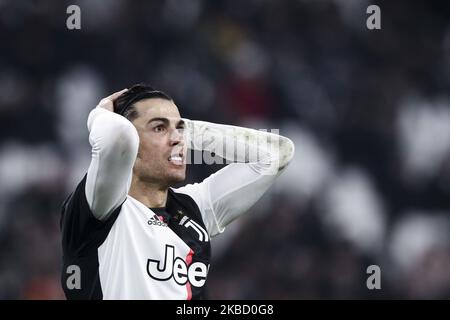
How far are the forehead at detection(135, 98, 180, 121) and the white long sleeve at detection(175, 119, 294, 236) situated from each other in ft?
0.59

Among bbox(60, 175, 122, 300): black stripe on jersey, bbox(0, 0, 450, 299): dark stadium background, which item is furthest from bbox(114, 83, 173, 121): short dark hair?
bbox(0, 0, 450, 299): dark stadium background

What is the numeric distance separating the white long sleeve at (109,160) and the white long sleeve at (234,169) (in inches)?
27.1

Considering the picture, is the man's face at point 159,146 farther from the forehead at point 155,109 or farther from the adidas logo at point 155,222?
the adidas logo at point 155,222

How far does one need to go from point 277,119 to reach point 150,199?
4100mm

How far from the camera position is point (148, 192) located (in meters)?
3.78

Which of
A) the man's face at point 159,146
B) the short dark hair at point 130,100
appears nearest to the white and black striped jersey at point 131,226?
the man's face at point 159,146

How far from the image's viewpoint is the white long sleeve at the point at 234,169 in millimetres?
3980

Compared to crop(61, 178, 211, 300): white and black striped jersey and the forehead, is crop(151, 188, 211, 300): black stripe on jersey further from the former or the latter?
the forehead

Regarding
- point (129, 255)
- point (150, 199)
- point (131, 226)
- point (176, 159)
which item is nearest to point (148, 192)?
point (150, 199)

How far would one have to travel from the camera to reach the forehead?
148 inches

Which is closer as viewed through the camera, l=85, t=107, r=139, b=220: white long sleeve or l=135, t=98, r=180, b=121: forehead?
l=85, t=107, r=139, b=220: white long sleeve

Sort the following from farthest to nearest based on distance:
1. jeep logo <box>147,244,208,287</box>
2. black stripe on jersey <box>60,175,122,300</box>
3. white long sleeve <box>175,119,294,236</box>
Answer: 1. white long sleeve <box>175,119,294,236</box>
2. jeep logo <box>147,244,208,287</box>
3. black stripe on jersey <box>60,175,122,300</box>
